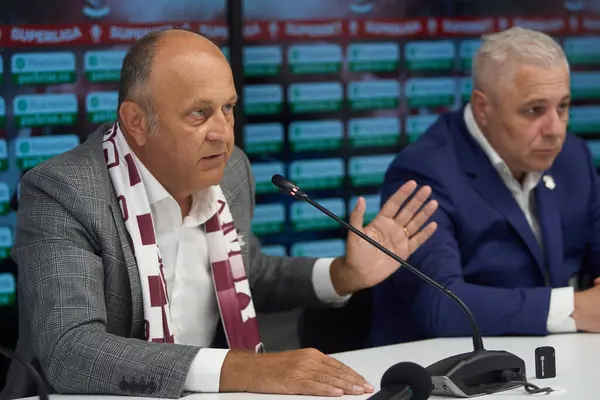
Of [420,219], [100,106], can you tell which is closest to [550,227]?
[420,219]

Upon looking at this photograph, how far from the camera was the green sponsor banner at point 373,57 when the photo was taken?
13.0 ft

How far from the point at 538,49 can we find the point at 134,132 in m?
1.31

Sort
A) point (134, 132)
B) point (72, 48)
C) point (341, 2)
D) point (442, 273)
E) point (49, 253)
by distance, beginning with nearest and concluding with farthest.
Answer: point (49, 253), point (134, 132), point (442, 273), point (72, 48), point (341, 2)

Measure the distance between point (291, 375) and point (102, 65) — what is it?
65.8 inches

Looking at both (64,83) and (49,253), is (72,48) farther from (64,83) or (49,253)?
(49,253)

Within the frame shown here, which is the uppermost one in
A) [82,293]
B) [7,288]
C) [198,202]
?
[198,202]

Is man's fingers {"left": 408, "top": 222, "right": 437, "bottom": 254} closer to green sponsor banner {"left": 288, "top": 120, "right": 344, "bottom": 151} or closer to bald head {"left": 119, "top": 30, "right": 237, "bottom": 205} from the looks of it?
bald head {"left": 119, "top": 30, "right": 237, "bottom": 205}

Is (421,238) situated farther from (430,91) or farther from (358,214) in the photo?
(430,91)

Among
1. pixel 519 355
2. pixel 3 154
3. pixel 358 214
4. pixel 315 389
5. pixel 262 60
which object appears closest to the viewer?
pixel 315 389

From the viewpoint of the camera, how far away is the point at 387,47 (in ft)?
13.2

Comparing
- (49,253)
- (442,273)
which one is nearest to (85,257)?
(49,253)

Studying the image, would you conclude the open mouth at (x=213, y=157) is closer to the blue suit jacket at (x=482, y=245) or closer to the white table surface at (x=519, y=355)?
the white table surface at (x=519, y=355)

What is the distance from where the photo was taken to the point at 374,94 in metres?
4.03

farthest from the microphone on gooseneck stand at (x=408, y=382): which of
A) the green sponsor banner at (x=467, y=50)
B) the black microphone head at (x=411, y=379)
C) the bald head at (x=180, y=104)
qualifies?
the green sponsor banner at (x=467, y=50)
